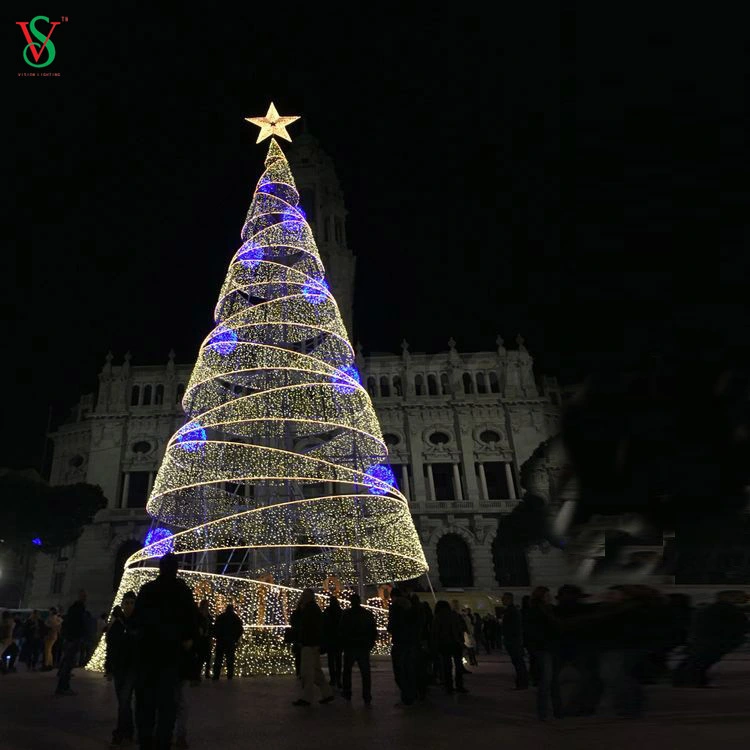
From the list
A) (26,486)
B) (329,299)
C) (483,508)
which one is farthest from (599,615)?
(26,486)

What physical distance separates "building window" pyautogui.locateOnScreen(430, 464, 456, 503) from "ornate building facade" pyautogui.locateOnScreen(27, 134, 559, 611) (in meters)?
0.07

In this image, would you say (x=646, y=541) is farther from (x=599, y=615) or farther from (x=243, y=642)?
(x=243, y=642)

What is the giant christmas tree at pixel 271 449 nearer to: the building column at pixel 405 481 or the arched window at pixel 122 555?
the building column at pixel 405 481

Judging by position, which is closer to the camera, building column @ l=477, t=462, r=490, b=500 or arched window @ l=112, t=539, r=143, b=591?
arched window @ l=112, t=539, r=143, b=591

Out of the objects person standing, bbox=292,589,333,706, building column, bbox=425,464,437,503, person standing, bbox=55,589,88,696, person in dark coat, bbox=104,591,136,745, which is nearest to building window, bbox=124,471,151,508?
building column, bbox=425,464,437,503

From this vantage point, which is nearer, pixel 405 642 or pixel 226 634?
pixel 405 642

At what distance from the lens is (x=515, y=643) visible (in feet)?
31.7

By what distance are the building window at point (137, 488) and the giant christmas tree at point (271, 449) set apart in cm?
2467

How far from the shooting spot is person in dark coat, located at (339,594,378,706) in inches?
300

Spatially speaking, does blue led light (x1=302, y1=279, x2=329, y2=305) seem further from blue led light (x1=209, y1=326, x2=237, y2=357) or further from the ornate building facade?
the ornate building facade

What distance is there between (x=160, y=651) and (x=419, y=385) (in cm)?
3955

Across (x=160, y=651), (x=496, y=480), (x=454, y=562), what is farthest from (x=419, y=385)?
(x=160, y=651)

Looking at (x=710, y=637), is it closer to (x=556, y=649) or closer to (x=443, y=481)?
(x=556, y=649)

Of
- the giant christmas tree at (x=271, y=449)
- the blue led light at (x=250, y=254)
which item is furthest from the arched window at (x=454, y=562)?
the blue led light at (x=250, y=254)
